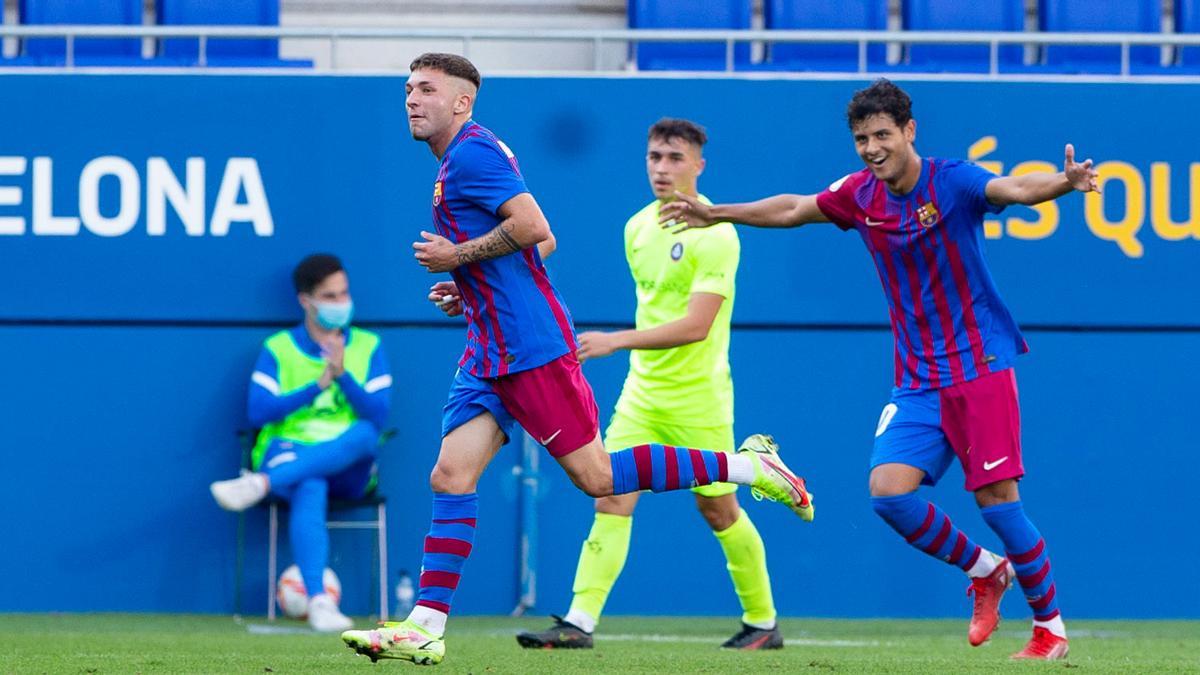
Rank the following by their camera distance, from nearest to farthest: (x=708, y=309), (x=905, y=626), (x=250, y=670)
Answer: (x=250, y=670), (x=708, y=309), (x=905, y=626)

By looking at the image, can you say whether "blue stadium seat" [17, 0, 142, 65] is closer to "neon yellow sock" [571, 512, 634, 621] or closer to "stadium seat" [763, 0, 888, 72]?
"stadium seat" [763, 0, 888, 72]

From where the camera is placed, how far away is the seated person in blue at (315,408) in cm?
938

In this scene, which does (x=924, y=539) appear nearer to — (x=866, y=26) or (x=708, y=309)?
(x=708, y=309)

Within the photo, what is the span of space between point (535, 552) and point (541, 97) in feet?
8.14

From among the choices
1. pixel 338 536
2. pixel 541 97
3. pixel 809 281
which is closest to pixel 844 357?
pixel 809 281

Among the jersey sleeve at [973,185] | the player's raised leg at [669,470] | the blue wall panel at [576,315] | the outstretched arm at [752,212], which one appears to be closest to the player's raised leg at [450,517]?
the player's raised leg at [669,470]

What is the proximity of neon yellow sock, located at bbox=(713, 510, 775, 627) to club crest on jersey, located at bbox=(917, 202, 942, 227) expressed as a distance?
5.88ft

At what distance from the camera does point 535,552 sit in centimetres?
997

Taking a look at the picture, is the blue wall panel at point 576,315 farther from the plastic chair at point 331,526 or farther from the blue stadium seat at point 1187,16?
the blue stadium seat at point 1187,16

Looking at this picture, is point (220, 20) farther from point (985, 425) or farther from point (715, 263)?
point (985, 425)

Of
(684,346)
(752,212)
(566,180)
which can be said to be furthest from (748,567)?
(566,180)

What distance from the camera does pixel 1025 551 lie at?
693 cm

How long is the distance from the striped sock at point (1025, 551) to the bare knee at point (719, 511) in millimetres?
1333

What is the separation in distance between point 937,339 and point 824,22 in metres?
5.42
